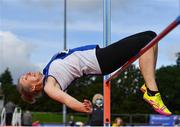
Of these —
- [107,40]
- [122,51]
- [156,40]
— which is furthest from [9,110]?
[156,40]

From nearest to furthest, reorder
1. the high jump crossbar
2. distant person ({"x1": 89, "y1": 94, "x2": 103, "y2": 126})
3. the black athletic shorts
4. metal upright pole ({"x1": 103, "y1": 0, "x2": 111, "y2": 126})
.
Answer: the high jump crossbar, the black athletic shorts, metal upright pole ({"x1": 103, "y1": 0, "x2": 111, "y2": 126}), distant person ({"x1": 89, "y1": 94, "x2": 103, "y2": 126})

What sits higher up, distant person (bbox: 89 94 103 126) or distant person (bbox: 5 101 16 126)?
distant person (bbox: 5 101 16 126)

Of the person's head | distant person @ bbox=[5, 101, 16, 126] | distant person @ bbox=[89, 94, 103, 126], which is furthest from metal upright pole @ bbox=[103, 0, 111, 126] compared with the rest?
distant person @ bbox=[5, 101, 16, 126]

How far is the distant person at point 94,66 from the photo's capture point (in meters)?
4.04

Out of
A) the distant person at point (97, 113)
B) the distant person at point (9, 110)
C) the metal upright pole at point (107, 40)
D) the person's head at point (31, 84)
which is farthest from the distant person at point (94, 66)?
the distant person at point (9, 110)

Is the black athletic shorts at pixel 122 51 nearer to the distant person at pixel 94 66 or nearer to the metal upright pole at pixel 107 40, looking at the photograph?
the distant person at pixel 94 66

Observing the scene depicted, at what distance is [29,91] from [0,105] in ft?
25.6

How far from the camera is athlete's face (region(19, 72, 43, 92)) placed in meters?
4.12

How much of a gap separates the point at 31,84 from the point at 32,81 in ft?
0.08

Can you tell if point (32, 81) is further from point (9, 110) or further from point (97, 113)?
point (9, 110)

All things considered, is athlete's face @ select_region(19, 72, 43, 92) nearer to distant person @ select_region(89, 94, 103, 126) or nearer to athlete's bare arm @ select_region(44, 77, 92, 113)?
athlete's bare arm @ select_region(44, 77, 92, 113)

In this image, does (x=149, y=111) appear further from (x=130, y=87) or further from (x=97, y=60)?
(x=97, y=60)

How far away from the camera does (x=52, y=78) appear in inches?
158

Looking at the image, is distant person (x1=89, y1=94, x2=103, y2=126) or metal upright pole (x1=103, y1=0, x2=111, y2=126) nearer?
metal upright pole (x1=103, y1=0, x2=111, y2=126)
